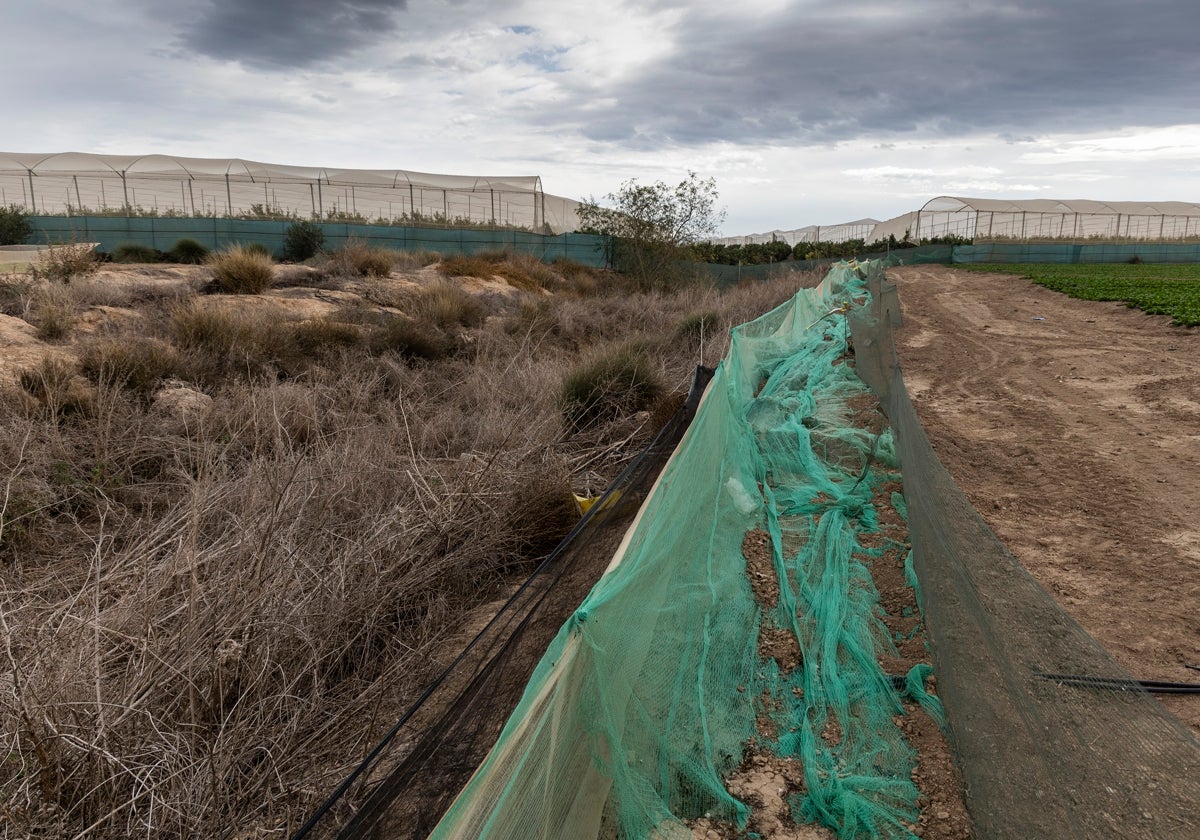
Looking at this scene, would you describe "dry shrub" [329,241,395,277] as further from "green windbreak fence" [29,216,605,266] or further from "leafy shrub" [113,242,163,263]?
"green windbreak fence" [29,216,605,266]

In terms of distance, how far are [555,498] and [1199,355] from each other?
1114 cm

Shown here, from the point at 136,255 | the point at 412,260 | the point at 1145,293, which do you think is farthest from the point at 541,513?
the point at 1145,293

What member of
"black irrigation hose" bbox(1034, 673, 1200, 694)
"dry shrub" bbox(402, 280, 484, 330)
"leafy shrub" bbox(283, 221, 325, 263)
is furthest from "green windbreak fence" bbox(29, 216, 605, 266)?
"black irrigation hose" bbox(1034, 673, 1200, 694)

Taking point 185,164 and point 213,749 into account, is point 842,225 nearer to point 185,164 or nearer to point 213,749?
point 185,164

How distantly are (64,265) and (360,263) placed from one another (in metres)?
5.42

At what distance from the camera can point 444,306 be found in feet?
41.5

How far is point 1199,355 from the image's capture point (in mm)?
11328

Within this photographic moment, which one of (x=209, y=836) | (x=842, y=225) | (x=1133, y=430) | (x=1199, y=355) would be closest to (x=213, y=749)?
(x=209, y=836)

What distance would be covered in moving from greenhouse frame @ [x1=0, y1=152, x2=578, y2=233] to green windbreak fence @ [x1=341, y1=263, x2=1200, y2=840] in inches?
1201

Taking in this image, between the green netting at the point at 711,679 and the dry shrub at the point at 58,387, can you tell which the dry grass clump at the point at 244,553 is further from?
the green netting at the point at 711,679

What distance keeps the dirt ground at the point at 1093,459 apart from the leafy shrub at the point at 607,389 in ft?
10.2

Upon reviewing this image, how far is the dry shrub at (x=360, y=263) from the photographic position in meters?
16.1

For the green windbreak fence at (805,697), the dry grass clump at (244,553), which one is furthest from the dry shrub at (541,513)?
the green windbreak fence at (805,697)

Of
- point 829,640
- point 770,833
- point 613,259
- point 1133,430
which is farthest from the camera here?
point 613,259
